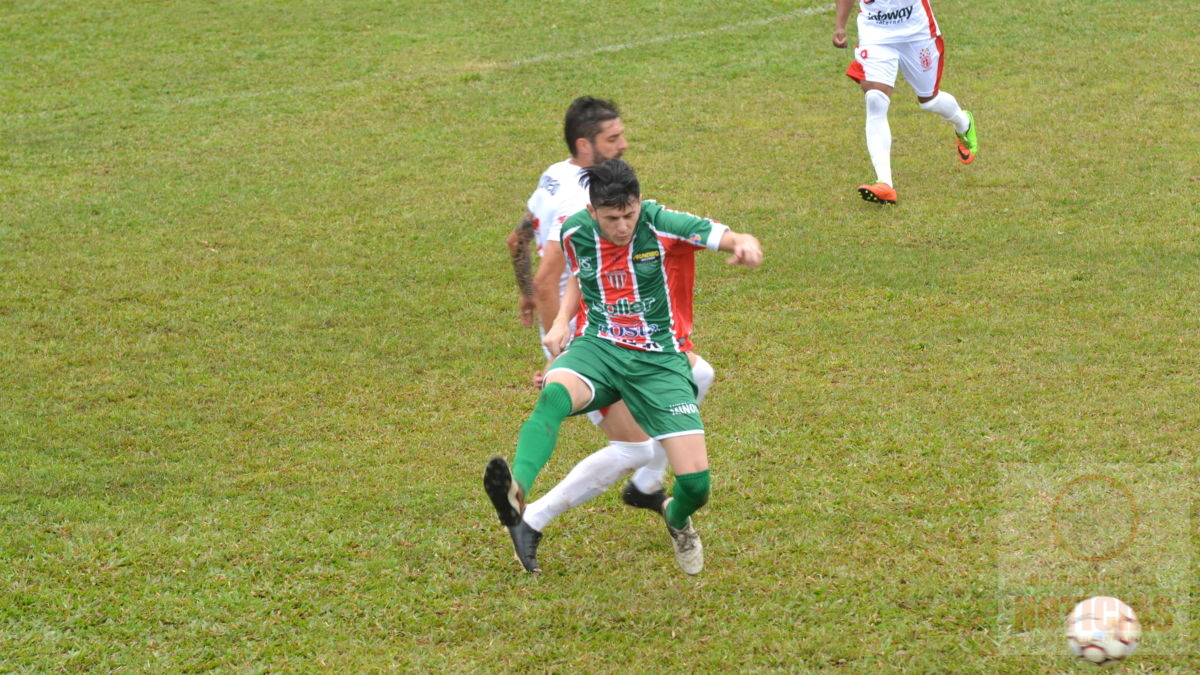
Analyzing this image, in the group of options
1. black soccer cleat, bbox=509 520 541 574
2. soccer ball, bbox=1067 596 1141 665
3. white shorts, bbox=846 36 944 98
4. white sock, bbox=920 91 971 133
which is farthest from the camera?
white sock, bbox=920 91 971 133

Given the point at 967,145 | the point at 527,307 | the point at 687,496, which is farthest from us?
the point at 967,145

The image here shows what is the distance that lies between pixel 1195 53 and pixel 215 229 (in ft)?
37.6

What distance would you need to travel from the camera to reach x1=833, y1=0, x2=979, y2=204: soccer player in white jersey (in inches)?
432

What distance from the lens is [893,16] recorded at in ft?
36.0

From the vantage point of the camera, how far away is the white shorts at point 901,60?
11078mm

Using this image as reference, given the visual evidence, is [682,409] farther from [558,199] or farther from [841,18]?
[841,18]

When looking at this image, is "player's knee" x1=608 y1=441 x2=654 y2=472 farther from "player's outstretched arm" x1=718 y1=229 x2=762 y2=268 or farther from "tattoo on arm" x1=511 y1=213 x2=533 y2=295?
"player's outstretched arm" x1=718 y1=229 x2=762 y2=268

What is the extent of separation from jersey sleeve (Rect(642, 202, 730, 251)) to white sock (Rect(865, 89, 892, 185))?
6.12m

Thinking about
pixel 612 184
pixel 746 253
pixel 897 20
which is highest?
pixel 612 184

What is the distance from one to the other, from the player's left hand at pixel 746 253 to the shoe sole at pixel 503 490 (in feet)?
4.13

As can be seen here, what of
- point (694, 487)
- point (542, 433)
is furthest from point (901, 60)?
point (542, 433)

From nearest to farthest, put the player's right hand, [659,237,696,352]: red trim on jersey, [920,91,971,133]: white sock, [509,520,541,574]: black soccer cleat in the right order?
the player's right hand
[659,237,696,352]: red trim on jersey
[509,520,541,574]: black soccer cleat
[920,91,971,133]: white sock

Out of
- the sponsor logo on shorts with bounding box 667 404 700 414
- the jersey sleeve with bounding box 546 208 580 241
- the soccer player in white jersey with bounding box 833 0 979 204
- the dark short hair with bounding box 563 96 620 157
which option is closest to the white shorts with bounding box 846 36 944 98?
the soccer player in white jersey with bounding box 833 0 979 204

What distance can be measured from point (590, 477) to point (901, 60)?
6874 millimetres
